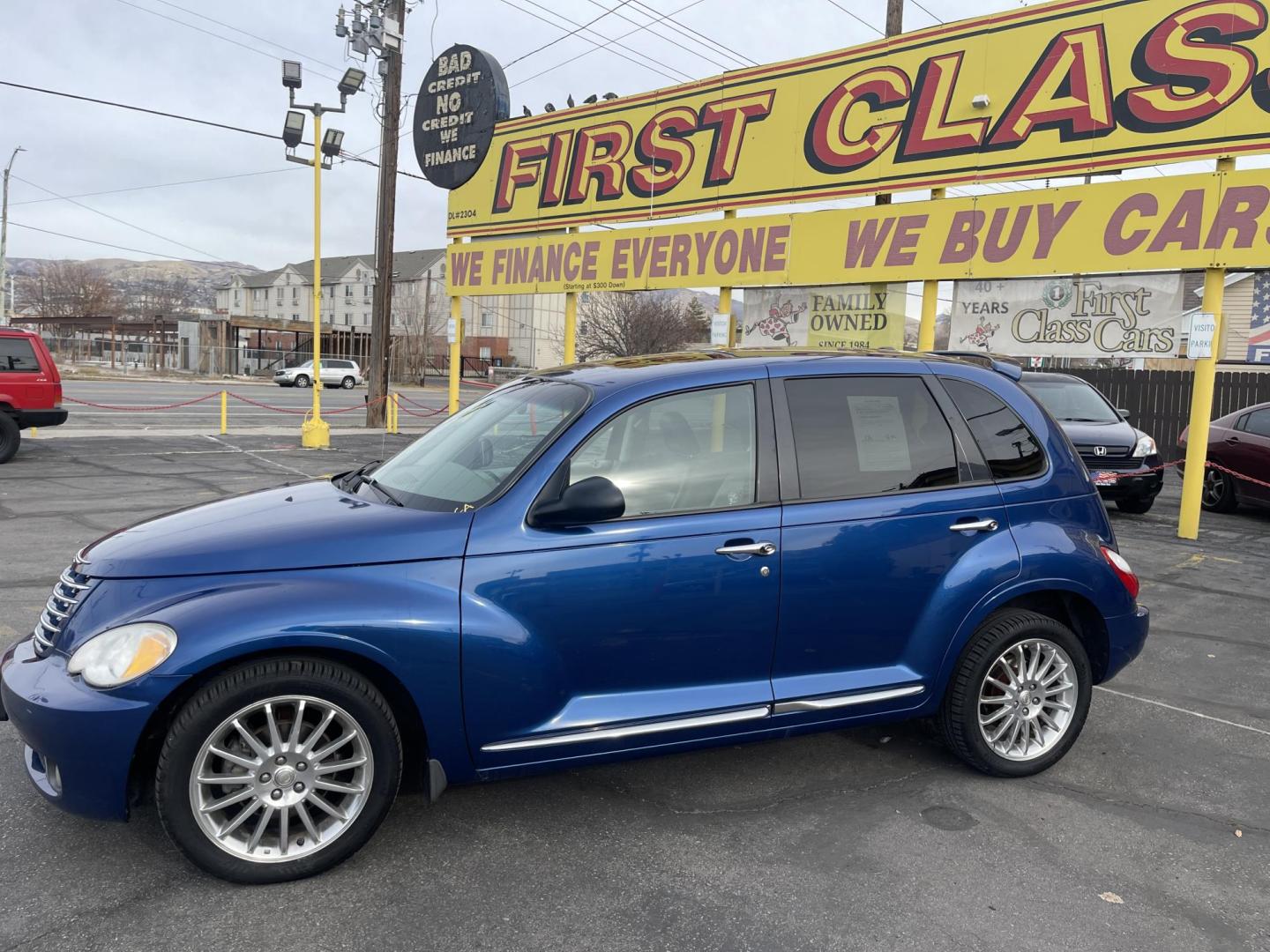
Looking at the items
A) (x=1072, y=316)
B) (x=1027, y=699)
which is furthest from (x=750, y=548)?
(x=1072, y=316)

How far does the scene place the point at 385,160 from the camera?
22109 millimetres

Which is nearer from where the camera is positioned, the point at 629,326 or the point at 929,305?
the point at 929,305

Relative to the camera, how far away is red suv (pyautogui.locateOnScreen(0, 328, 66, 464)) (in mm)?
13742

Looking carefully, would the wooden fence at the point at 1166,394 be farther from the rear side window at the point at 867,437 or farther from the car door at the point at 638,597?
the car door at the point at 638,597

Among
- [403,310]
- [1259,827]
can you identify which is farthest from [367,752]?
[403,310]

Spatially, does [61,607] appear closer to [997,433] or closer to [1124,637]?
[997,433]

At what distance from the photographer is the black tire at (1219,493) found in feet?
39.8

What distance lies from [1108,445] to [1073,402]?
98 centimetres

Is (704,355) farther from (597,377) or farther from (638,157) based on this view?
(638,157)

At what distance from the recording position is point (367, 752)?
10.4ft

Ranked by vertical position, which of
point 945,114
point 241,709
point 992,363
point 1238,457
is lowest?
point 241,709

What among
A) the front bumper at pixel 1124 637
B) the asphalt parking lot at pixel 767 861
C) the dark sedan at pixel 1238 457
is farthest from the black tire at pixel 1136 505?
the front bumper at pixel 1124 637

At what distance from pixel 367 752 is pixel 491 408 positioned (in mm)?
1664

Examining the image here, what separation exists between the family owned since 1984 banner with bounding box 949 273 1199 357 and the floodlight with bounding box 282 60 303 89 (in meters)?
12.1
